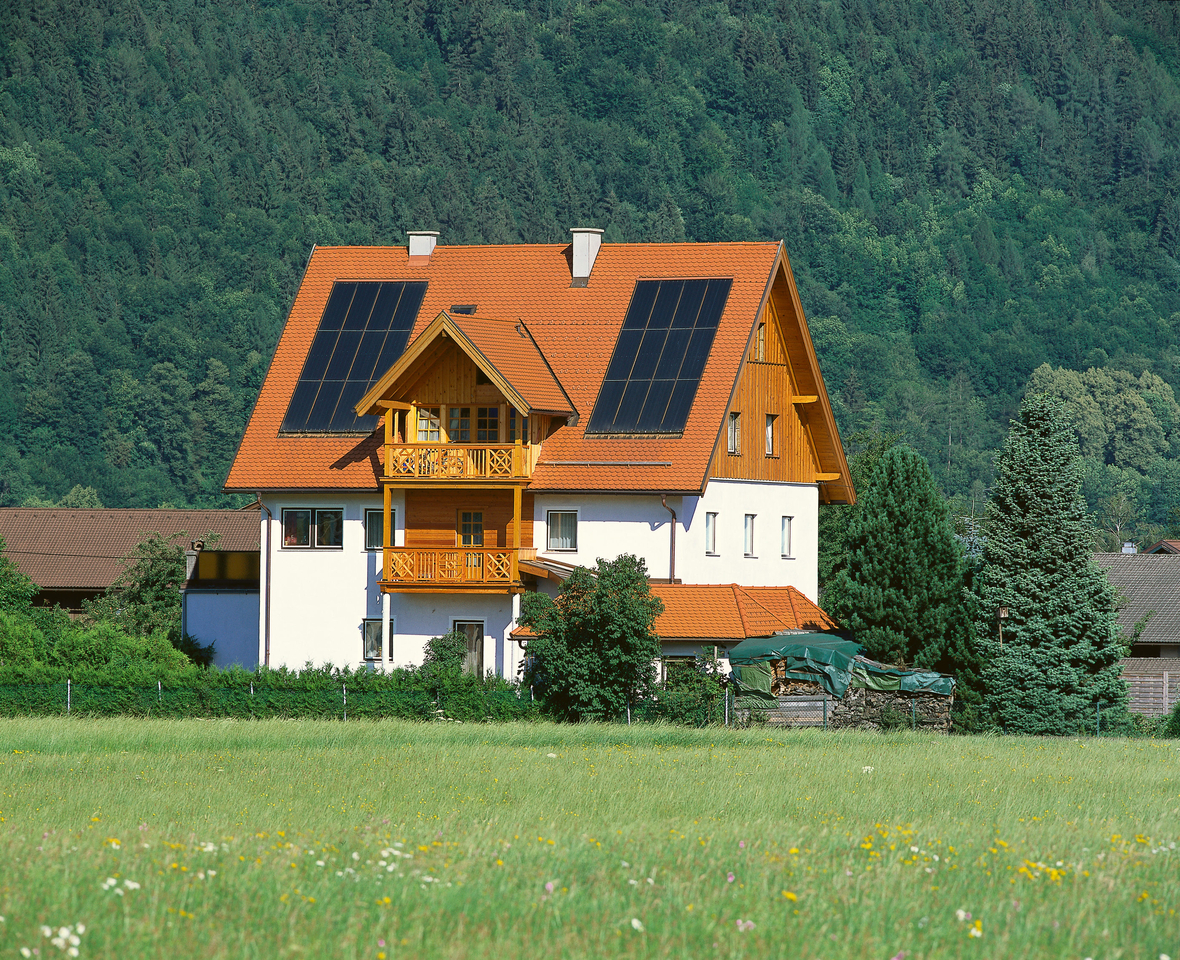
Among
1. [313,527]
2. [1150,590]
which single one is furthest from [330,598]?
[1150,590]

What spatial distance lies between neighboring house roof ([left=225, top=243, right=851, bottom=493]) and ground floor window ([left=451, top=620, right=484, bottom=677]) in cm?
381

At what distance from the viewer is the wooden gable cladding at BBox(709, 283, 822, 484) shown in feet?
152

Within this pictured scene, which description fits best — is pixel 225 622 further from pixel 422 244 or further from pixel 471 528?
pixel 422 244

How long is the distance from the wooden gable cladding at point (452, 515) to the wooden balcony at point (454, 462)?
3.33 feet

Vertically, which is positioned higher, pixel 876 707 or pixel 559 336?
pixel 559 336

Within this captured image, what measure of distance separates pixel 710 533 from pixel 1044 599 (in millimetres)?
8532

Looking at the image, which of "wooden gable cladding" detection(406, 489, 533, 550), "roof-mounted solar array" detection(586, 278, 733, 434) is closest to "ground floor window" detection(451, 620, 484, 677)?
"wooden gable cladding" detection(406, 489, 533, 550)

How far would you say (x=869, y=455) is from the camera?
67.9 m

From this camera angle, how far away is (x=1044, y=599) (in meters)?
41.4

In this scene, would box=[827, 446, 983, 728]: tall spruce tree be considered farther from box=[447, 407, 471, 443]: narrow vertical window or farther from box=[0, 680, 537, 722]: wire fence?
box=[447, 407, 471, 443]: narrow vertical window

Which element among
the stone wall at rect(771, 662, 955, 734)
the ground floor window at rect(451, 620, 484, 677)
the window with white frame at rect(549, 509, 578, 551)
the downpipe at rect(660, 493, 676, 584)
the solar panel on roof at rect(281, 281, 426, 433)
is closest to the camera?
the stone wall at rect(771, 662, 955, 734)

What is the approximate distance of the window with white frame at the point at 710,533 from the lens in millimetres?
44984

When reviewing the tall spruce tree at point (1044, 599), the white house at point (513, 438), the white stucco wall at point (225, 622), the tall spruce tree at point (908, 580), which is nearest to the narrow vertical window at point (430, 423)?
the white house at point (513, 438)

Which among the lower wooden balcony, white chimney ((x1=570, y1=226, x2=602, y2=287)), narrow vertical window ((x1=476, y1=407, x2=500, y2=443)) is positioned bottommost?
the lower wooden balcony
